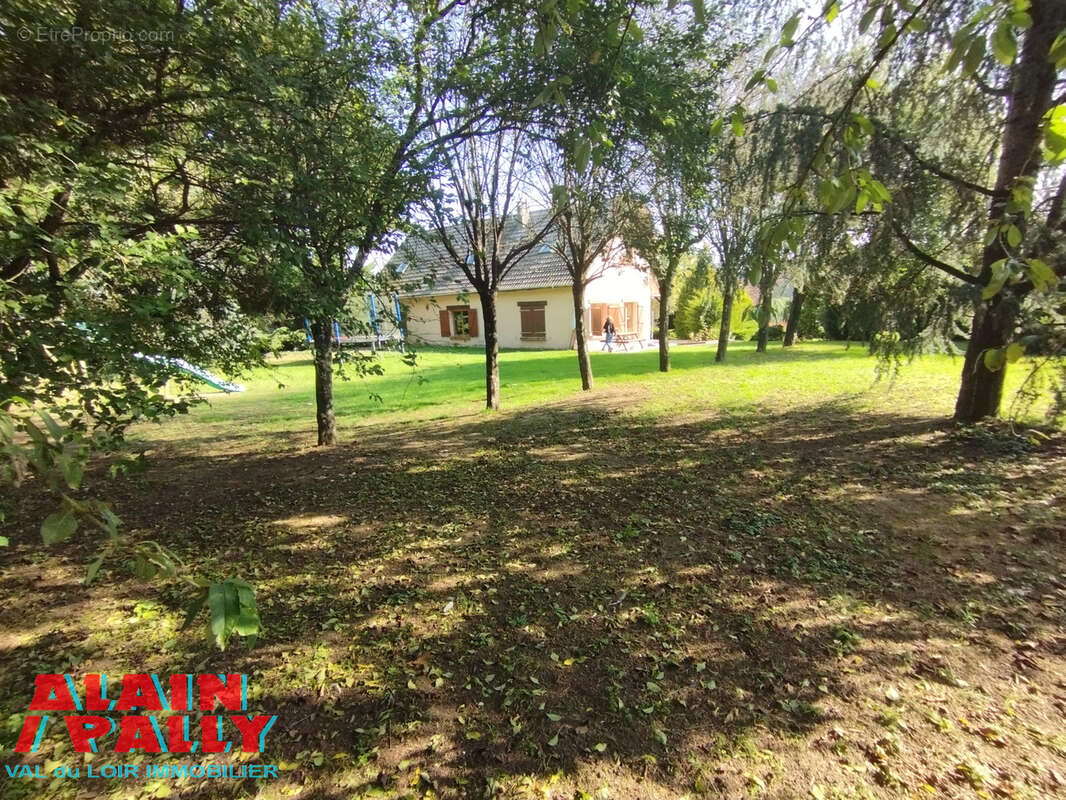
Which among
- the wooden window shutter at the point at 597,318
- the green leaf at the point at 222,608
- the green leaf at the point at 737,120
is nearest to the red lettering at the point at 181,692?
the green leaf at the point at 222,608

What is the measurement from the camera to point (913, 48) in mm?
6211

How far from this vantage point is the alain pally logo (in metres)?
2.27

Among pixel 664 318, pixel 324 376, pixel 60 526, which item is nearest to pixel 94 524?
pixel 60 526

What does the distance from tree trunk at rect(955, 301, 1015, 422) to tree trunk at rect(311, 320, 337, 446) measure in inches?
307

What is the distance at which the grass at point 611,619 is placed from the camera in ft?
7.57

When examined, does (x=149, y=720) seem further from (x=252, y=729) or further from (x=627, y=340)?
(x=627, y=340)

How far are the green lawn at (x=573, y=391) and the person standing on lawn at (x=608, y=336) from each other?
5600 millimetres

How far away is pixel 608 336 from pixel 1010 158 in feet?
60.5

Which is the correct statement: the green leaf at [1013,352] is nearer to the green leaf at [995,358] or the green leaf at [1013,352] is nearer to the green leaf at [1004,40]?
the green leaf at [995,358]

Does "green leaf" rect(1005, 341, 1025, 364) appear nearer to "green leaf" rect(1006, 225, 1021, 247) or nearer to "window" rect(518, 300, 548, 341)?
"green leaf" rect(1006, 225, 1021, 247)

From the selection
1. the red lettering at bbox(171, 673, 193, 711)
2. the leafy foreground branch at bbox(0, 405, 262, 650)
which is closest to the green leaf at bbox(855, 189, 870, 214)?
the leafy foreground branch at bbox(0, 405, 262, 650)

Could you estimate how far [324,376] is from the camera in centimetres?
731

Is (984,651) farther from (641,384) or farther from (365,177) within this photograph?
(641,384)

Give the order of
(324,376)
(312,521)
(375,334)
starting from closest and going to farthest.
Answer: (312,521) → (375,334) → (324,376)
